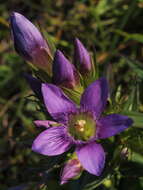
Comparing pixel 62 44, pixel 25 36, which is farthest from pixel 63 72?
pixel 62 44

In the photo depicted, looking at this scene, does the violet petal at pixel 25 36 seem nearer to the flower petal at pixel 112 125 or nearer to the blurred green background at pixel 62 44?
the flower petal at pixel 112 125

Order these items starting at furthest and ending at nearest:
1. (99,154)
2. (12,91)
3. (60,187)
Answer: (12,91) → (60,187) → (99,154)

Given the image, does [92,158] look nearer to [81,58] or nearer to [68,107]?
[68,107]

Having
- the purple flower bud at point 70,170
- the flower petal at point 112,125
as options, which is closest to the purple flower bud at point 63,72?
the flower petal at point 112,125

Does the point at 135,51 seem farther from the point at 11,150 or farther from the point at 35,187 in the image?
Result: the point at 35,187

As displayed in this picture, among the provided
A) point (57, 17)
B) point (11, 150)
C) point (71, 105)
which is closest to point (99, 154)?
point (71, 105)

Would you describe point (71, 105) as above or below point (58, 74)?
below
